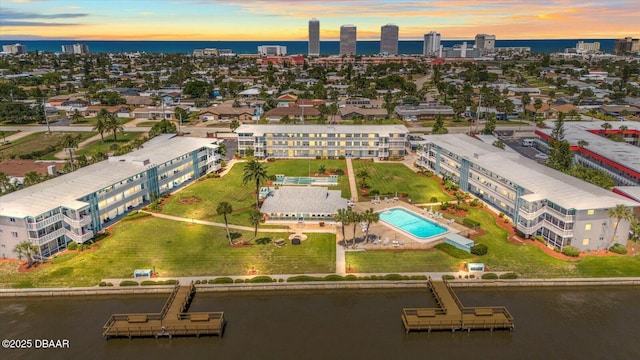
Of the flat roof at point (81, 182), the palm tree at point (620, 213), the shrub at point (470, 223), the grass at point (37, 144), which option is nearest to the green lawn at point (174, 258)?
the flat roof at point (81, 182)

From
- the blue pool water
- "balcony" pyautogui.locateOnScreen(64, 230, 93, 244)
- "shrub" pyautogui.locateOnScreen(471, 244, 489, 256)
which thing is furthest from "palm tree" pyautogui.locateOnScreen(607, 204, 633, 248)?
"balcony" pyautogui.locateOnScreen(64, 230, 93, 244)

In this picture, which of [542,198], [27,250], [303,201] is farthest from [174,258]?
[542,198]

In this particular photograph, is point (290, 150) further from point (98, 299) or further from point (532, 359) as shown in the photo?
point (532, 359)

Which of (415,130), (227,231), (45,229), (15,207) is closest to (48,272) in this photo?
(45,229)

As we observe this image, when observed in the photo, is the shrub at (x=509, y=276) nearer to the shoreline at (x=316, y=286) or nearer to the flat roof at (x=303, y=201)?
the shoreline at (x=316, y=286)

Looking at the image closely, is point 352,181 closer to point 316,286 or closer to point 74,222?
point 316,286

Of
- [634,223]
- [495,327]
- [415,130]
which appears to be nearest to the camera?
[495,327]

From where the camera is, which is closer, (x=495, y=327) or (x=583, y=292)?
(x=495, y=327)

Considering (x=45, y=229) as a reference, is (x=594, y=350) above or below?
below
